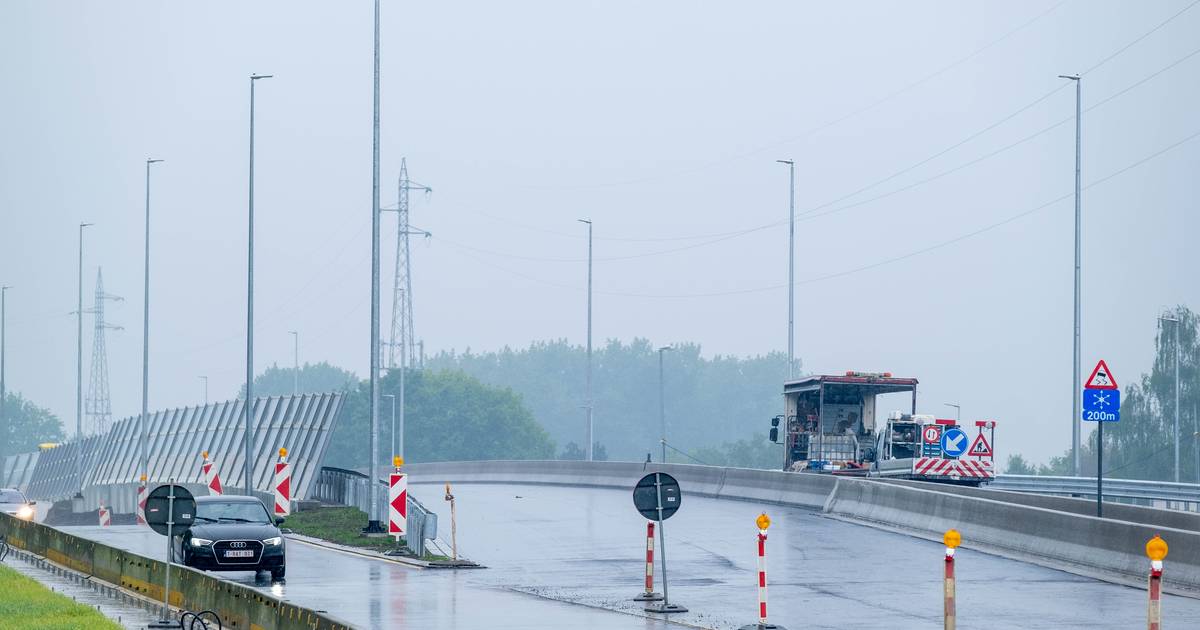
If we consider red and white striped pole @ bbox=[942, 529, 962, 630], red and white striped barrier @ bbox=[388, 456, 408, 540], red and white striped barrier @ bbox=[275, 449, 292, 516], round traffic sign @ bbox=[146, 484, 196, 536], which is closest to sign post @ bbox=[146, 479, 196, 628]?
round traffic sign @ bbox=[146, 484, 196, 536]

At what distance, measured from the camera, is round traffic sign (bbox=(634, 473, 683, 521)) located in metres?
20.6

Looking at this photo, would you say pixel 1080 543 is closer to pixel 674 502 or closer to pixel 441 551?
pixel 674 502

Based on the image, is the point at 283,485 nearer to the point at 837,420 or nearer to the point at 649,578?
the point at 837,420

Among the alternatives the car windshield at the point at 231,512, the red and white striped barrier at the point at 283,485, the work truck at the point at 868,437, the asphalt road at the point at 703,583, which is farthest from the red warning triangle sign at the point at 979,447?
the car windshield at the point at 231,512

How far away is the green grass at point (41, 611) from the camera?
17469 mm

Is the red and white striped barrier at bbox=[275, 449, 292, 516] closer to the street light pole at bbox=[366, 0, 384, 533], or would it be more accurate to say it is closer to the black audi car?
the street light pole at bbox=[366, 0, 384, 533]

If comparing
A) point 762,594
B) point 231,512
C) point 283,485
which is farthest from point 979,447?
point 762,594

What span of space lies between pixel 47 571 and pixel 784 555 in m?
12.2

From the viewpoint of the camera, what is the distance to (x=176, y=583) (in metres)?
20.1

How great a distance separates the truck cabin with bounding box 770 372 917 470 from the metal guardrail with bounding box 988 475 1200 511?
400cm

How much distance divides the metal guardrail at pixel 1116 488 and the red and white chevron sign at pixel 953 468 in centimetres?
260

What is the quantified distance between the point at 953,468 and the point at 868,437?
12.2 ft

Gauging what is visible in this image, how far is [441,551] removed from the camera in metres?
30.5

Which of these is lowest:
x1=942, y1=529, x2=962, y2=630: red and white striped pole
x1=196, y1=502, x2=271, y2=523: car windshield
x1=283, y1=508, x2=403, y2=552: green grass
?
x1=283, y1=508, x2=403, y2=552: green grass
